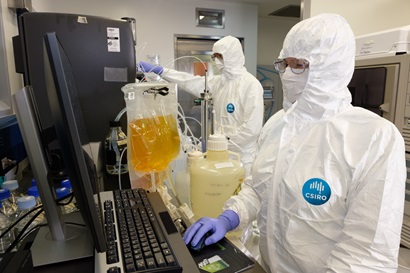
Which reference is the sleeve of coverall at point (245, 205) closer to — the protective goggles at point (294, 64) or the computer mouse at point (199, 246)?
the computer mouse at point (199, 246)

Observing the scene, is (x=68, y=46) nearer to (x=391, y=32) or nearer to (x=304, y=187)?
(x=304, y=187)

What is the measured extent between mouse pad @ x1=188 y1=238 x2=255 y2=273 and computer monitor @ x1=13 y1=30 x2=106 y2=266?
0.24 metres

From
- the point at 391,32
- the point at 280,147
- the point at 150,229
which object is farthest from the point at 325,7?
the point at 150,229

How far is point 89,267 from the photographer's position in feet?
1.84

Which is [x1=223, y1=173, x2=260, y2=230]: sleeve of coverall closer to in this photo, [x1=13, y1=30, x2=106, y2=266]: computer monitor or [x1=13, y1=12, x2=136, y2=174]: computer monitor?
[x1=13, y1=30, x2=106, y2=266]: computer monitor

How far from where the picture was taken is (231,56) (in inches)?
103

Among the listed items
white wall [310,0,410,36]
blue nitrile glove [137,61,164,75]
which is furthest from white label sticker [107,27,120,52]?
white wall [310,0,410,36]

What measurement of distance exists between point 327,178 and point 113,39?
1144 mm

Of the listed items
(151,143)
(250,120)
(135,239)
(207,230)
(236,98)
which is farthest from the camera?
(236,98)

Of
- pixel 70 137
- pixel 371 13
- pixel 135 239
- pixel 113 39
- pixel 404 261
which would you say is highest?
pixel 371 13

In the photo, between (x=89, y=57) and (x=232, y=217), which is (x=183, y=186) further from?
(x=89, y=57)

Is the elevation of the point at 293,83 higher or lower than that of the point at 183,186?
higher

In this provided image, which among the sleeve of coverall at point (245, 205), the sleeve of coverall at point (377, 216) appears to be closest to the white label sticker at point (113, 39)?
the sleeve of coverall at point (245, 205)

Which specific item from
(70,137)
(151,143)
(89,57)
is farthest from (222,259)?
(89,57)
